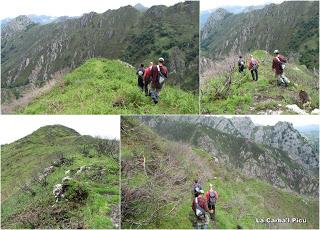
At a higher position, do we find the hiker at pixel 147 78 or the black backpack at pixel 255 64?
the black backpack at pixel 255 64

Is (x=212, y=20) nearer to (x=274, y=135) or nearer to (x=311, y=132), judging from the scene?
(x=274, y=135)

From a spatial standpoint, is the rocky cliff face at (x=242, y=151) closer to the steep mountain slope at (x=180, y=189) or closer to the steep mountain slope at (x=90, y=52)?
the steep mountain slope at (x=180, y=189)

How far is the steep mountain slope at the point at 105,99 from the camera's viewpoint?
558 inches

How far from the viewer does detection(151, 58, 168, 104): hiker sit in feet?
45.3

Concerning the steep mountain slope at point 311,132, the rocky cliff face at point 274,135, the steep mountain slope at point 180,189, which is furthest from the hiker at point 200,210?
the steep mountain slope at point 311,132

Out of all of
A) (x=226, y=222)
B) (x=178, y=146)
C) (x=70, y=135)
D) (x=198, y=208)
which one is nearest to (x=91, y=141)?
(x=70, y=135)

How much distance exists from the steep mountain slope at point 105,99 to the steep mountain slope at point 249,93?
27.1 inches

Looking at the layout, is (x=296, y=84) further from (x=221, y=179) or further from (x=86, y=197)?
(x=86, y=197)

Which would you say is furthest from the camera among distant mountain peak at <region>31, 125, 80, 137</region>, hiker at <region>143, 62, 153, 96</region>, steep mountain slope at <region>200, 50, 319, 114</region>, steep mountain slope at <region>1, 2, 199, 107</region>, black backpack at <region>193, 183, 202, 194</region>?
steep mountain slope at <region>1, 2, 199, 107</region>

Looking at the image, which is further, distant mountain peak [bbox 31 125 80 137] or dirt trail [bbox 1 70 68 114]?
dirt trail [bbox 1 70 68 114]

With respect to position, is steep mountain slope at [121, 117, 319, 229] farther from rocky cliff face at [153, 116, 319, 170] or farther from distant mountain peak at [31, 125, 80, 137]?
distant mountain peak at [31, 125, 80, 137]

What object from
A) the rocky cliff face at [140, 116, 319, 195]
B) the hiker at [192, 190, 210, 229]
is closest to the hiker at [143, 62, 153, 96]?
the rocky cliff face at [140, 116, 319, 195]

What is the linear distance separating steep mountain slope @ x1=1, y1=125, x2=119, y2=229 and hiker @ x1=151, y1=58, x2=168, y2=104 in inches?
86.1

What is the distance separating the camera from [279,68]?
14.9 metres
